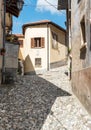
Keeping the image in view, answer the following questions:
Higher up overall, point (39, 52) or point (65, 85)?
point (39, 52)

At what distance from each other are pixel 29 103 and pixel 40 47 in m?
19.7

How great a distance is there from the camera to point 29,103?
13.7 m

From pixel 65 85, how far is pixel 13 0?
6.70 metres

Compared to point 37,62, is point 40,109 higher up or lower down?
lower down

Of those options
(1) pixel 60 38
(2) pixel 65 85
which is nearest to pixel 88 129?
(2) pixel 65 85

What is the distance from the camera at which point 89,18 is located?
1162cm

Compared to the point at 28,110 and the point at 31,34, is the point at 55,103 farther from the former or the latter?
the point at 31,34

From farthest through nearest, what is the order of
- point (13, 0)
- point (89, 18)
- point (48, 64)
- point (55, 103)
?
point (48, 64) < point (13, 0) < point (55, 103) < point (89, 18)

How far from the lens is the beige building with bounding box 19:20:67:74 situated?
32688 millimetres

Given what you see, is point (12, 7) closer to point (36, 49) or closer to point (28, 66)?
point (36, 49)

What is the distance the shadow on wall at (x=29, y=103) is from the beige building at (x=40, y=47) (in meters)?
13.4

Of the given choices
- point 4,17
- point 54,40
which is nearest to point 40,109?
point 4,17

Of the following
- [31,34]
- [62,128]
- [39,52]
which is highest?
[31,34]

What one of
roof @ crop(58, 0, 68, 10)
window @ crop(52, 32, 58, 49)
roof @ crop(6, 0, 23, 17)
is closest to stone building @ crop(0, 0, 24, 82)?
roof @ crop(6, 0, 23, 17)
